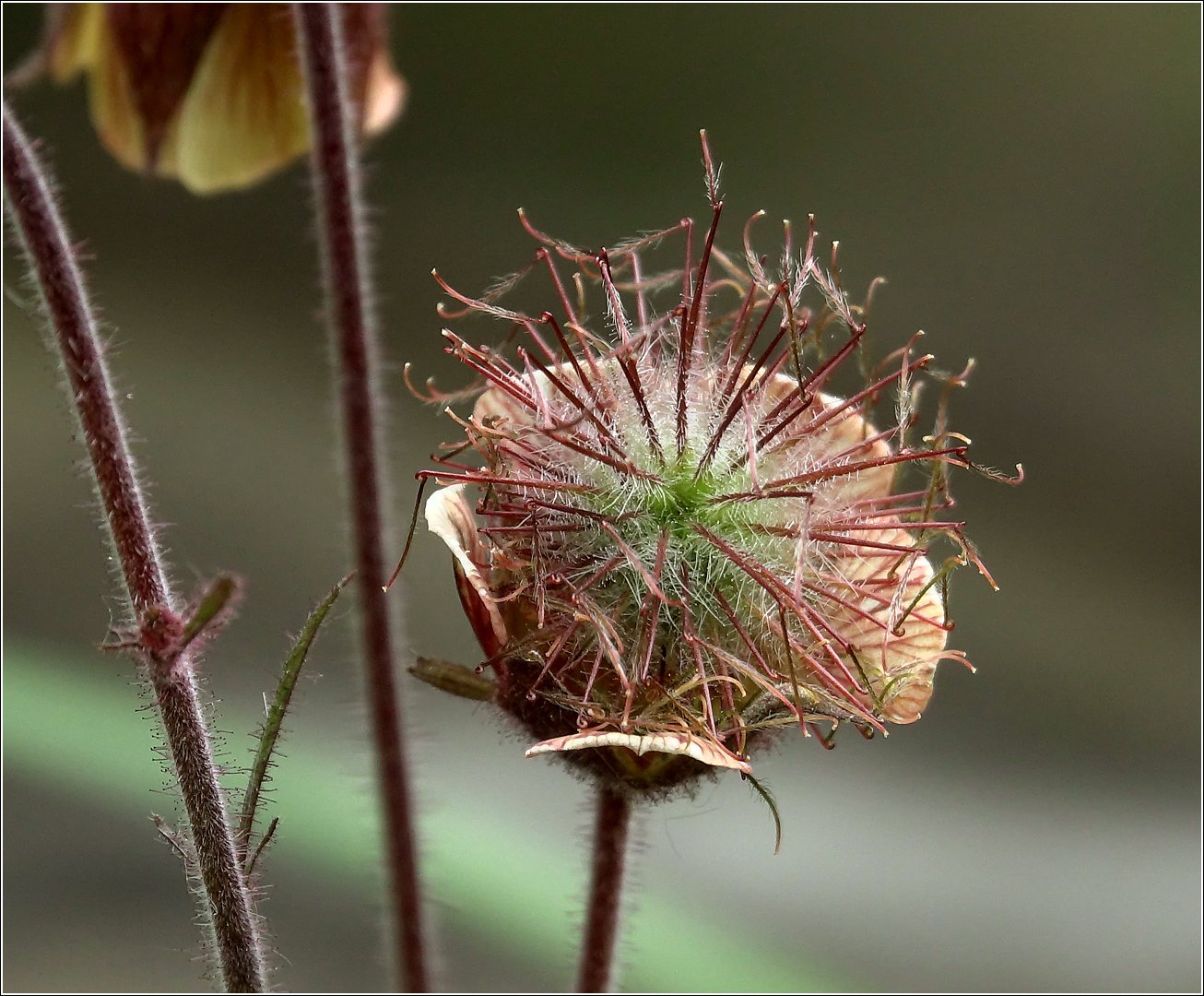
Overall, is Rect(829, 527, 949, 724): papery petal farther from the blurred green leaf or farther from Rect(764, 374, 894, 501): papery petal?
the blurred green leaf

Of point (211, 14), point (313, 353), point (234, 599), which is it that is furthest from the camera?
point (313, 353)

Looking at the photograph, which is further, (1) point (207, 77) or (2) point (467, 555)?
(1) point (207, 77)

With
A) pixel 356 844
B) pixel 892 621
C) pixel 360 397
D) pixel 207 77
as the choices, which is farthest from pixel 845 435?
pixel 356 844

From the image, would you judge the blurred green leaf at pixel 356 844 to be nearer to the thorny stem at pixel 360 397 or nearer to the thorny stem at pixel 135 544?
the thorny stem at pixel 360 397

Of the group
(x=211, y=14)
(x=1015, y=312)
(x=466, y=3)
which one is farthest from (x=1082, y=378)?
(x=211, y=14)

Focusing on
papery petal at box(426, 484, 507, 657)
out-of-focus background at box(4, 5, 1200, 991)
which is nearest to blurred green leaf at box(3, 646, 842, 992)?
out-of-focus background at box(4, 5, 1200, 991)

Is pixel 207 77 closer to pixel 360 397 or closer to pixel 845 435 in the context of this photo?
pixel 360 397

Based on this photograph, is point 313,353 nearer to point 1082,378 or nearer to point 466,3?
point 466,3

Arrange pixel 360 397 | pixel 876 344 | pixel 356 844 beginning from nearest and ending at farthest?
pixel 360 397, pixel 356 844, pixel 876 344
